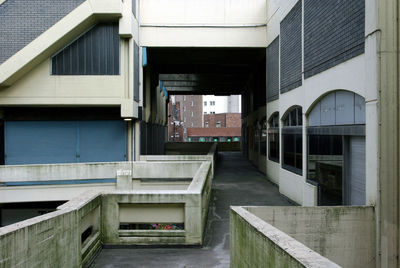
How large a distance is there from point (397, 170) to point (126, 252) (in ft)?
19.0

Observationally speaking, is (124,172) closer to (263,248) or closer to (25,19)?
(25,19)

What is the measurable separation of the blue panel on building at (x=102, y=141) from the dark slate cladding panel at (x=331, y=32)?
36.6 feet

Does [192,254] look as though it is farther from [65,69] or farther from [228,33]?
[228,33]

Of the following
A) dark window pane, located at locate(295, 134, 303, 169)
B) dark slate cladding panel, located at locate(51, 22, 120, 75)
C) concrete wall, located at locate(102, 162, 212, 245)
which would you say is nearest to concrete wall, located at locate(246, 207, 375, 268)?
concrete wall, located at locate(102, 162, 212, 245)

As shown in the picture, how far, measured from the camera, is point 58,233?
5.06 m

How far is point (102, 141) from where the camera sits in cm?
1858

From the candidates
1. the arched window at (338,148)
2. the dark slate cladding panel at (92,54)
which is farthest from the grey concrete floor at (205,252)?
the dark slate cladding panel at (92,54)

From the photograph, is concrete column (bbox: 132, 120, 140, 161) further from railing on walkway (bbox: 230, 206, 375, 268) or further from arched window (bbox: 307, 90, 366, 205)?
railing on walkway (bbox: 230, 206, 375, 268)

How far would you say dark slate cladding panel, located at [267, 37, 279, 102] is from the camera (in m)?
16.4

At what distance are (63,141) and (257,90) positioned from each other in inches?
561

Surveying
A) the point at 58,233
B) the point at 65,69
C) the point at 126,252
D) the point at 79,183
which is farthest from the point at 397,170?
Answer: the point at 65,69

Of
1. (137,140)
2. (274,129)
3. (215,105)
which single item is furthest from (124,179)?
(215,105)

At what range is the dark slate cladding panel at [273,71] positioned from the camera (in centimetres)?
1644

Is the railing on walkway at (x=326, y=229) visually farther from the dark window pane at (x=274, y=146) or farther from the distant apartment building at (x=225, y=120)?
the distant apartment building at (x=225, y=120)
